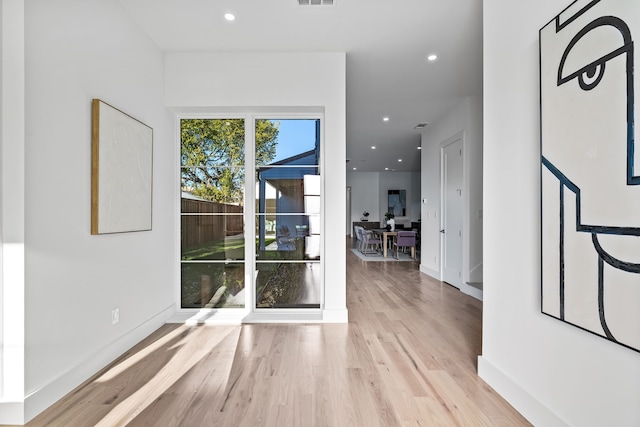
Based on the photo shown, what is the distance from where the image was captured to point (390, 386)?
2074 millimetres

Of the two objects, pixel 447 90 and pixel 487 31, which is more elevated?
pixel 447 90

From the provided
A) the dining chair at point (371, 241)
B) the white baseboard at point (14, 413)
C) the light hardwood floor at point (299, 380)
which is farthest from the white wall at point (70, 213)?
the dining chair at point (371, 241)

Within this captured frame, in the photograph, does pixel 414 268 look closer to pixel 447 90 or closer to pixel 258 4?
pixel 447 90

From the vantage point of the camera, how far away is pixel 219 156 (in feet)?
11.6

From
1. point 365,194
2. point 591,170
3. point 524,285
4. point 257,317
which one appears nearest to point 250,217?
point 257,317

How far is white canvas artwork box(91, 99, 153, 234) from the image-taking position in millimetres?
2246

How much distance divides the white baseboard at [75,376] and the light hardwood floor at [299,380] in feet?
0.17

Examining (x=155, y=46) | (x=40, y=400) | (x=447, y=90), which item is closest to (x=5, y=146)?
(x=40, y=400)

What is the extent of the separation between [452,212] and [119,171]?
475 cm

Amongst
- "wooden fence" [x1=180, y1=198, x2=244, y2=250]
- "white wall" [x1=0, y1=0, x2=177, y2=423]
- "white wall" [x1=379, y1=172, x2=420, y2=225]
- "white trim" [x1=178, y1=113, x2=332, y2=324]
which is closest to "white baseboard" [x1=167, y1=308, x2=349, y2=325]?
"white trim" [x1=178, y1=113, x2=332, y2=324]

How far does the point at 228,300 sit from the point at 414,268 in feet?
14.8

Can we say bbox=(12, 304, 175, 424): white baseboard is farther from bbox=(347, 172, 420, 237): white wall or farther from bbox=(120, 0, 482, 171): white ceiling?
bbox=(347, 172, 420, 237): white wall

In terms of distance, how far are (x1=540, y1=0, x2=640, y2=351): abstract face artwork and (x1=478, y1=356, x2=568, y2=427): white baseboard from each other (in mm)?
530

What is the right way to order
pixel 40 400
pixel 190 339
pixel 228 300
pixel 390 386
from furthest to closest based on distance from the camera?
1. pixel 228 300
2. pixel 190 339
3. pixel 390 386
4. pixel 40 400
